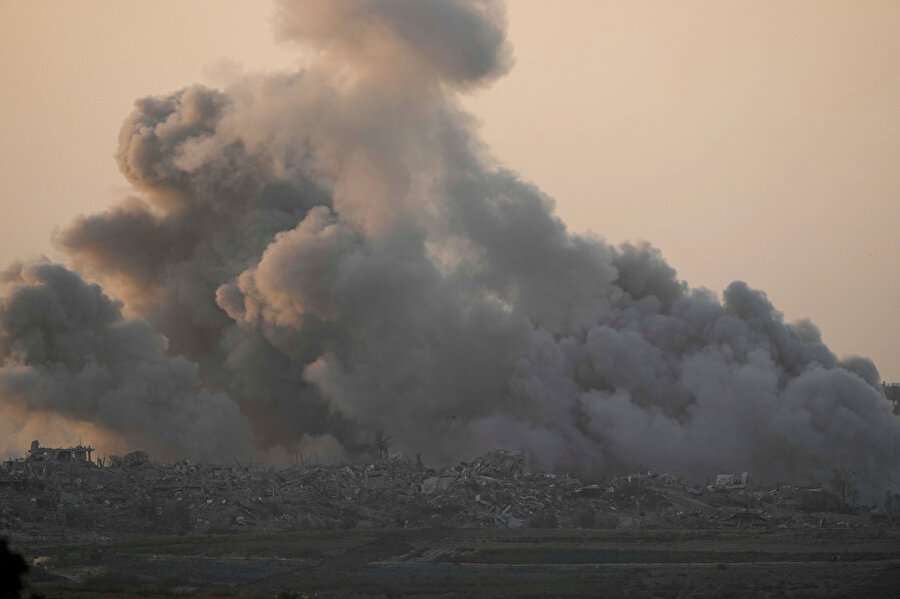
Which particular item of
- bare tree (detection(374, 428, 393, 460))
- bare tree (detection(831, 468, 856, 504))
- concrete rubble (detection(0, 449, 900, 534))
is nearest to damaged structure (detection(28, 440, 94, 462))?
concrete rubble (detection(0, 449, 900, 534))

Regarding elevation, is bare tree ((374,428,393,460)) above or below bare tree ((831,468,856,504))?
above

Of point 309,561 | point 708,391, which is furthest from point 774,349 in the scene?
point 309,561

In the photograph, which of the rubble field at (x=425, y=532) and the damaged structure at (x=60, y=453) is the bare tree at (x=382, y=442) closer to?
the rubble field at (x=425, y=532)

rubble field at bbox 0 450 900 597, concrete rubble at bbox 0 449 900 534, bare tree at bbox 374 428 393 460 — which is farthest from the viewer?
bare tree at bbox 374 428 393 460

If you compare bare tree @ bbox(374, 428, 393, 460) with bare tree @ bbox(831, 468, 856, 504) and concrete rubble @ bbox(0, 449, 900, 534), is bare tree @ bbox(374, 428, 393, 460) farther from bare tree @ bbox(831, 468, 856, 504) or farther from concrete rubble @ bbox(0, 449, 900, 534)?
bare tree @ bbox(831, 468, 856, 504)

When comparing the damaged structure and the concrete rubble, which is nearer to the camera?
the concrete rubble
